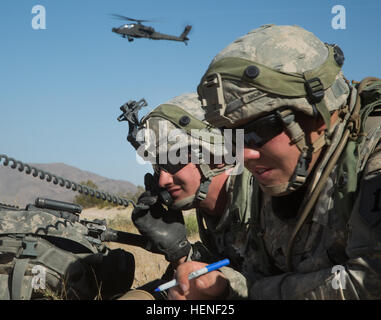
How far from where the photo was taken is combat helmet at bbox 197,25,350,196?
10.1 feet

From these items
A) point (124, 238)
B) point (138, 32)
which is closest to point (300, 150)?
point (124, 238)

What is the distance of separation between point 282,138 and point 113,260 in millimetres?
2544

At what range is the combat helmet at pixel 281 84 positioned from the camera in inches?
121

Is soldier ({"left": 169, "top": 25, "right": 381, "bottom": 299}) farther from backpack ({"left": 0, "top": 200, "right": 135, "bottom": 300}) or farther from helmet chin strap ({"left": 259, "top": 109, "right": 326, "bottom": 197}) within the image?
backpack ({"left": 0, "top": 200, "right": 135, "bottom": 300})

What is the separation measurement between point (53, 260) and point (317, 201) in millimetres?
2526

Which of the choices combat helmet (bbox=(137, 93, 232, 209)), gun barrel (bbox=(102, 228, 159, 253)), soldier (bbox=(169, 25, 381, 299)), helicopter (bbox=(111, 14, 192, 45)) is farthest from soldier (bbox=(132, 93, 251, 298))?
helicopter (bbox=(111, 14, 192, 45))

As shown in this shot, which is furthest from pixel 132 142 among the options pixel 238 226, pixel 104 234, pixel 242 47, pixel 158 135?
pixel 242 47

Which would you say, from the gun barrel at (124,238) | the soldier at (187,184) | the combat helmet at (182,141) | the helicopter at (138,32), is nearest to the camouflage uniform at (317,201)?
the soldier at (187,184)

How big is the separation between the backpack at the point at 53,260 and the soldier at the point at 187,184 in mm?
550

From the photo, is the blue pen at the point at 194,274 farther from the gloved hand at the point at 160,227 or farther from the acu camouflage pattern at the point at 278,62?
the gloved hand at the point at 160,227

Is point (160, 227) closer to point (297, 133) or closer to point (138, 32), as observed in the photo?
point (297, 133)

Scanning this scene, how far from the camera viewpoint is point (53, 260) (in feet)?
15.0

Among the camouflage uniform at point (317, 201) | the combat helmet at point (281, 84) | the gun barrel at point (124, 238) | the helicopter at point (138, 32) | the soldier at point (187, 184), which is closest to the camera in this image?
the camouflage uniform at point (317, 201)
